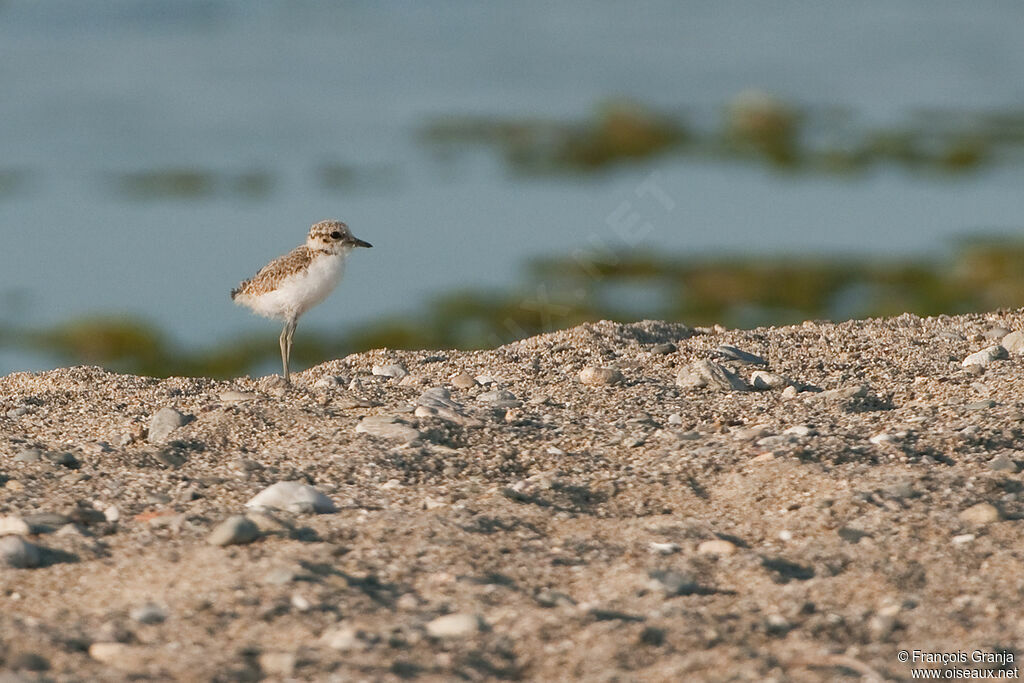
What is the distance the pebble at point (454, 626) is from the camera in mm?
3543

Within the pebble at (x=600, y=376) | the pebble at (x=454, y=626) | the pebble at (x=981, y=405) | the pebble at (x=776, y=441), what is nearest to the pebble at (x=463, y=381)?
the pebble at (x=600, y=376)

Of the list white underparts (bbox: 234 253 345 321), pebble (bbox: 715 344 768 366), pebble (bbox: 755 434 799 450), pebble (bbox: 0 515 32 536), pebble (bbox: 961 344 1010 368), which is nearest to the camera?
pebble (bbox: 0 515 32 536)

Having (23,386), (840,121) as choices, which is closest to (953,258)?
(840,121)

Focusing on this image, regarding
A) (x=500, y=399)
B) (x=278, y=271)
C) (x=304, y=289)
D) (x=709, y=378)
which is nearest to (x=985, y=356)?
(x=709, y=378)

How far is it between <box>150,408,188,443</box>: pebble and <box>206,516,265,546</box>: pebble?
1245 millimetres

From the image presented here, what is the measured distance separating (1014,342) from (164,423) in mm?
3906

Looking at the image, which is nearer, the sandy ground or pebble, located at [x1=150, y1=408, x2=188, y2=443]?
the sandy ground

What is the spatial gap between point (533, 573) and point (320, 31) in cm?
2120

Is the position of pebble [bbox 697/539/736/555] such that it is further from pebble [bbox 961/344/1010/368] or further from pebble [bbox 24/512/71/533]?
pebble [bbox 961/344/1010/368]

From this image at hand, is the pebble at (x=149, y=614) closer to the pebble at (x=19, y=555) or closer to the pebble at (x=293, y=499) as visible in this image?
the pebble at (x=19, y=555)

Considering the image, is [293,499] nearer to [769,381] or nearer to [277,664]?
[277,664]

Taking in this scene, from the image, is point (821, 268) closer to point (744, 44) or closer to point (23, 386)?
point (23, 386)

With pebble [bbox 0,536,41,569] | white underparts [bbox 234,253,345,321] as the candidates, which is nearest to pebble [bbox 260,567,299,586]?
pebble [bbox 0,536,41,569]

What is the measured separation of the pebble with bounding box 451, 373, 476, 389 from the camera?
6231mm
